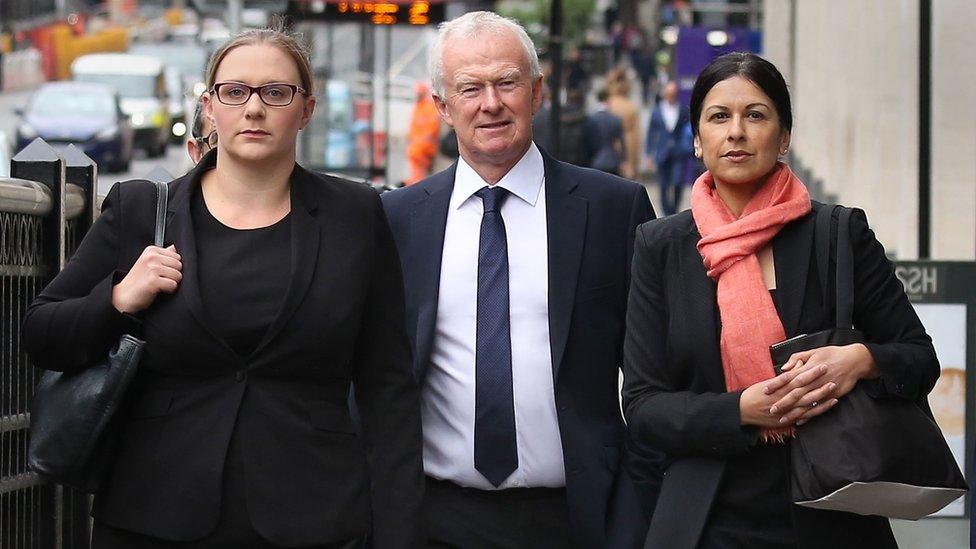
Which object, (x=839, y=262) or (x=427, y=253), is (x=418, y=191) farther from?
(x=839, y=262)

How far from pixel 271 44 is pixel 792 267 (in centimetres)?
128

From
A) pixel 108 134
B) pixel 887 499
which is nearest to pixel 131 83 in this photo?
pixel 108 134

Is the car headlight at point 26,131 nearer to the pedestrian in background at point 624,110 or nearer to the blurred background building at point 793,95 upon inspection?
the blurred background building at point 793,95

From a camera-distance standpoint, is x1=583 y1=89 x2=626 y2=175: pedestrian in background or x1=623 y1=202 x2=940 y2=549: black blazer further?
x1=583 y1=89 x2=626 y2=175: pedestrian in background

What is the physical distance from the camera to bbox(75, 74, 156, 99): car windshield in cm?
4772

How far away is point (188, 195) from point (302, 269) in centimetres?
30

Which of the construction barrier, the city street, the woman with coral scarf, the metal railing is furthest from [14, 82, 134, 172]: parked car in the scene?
the woman with coral scarf

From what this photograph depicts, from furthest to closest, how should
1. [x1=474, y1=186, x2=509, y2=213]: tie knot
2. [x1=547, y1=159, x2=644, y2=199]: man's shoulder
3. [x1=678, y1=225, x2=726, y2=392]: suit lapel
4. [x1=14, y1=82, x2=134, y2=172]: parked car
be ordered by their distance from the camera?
[x1=14, y1=82, x2=134, y2=172]: parked car → [x1=547, y1=159, x2=644, y2=199]: man's shoulder → [x1=474, y1=186, x2=509, y2=213]: tie knot → [x1=678, y1=225, x2=726, y2=392]: suit lapel

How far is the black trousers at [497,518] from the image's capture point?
479 cm

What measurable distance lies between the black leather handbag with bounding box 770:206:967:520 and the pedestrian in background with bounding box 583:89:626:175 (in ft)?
53.4

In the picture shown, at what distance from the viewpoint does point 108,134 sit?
39.9m

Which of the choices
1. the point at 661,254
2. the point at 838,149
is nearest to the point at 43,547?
the point at 661,254

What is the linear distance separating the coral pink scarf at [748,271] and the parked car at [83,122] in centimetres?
3560

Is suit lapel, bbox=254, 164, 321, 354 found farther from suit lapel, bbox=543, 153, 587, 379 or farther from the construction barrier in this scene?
the construction barrier
